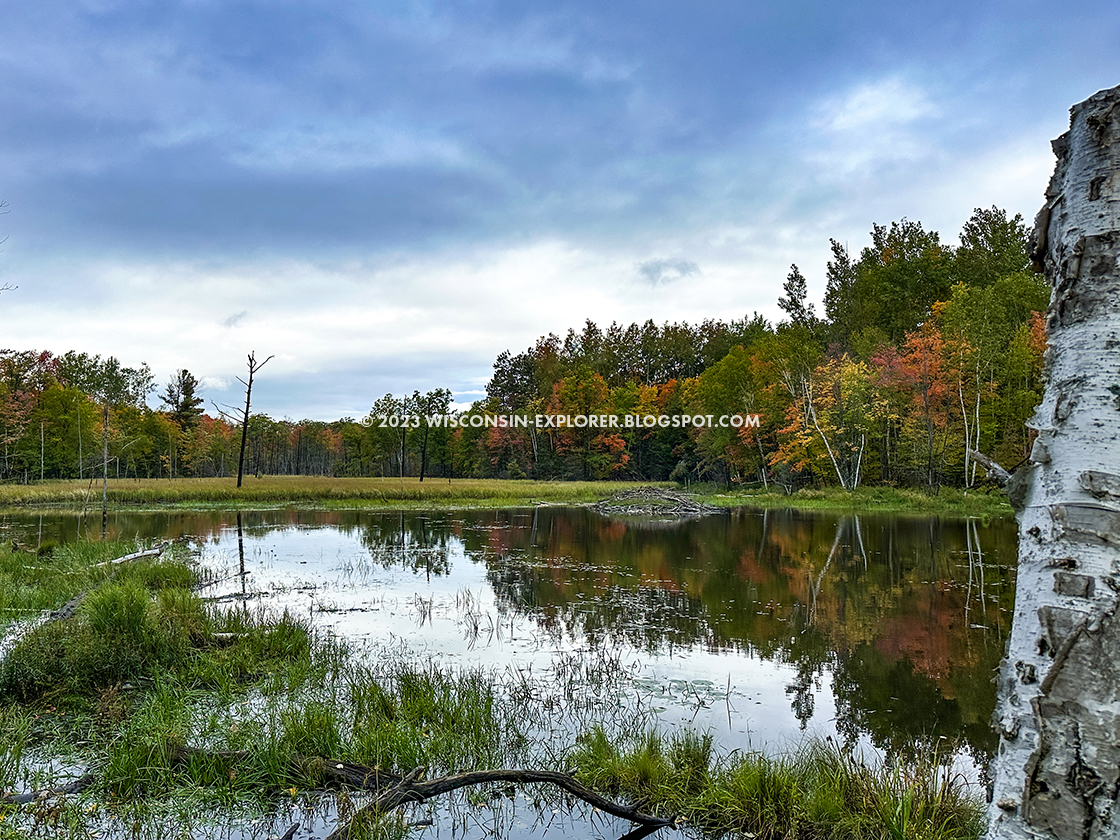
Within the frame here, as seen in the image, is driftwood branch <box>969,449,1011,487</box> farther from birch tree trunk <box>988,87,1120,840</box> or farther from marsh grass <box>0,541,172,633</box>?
marsh grass <box>0,541,172,633</box>

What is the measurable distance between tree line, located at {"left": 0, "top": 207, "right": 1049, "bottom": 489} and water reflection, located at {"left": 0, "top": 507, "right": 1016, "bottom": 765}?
17.3 ft

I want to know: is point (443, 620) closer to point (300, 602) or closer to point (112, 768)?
point (300, 602)

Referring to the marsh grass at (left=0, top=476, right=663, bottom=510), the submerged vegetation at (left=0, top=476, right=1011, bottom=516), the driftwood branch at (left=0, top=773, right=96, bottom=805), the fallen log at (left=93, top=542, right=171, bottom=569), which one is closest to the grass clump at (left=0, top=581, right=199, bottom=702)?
the driftwood branch at (left=0, top=773, right=96, bottom=805)

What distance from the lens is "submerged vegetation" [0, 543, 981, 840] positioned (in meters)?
4.10

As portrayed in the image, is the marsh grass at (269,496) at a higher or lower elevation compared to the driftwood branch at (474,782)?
lower

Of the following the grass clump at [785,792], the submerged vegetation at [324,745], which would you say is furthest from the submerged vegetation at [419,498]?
the grass clump at [785,792]

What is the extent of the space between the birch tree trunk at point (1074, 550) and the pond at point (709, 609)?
4.24 m

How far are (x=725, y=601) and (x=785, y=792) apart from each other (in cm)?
802

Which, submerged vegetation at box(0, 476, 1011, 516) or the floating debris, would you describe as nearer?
submerged vegetation at box(0, 476, 1011, 516)

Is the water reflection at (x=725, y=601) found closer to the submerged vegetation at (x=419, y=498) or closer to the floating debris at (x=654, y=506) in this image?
the submerged vegetation at (x=419, y=498)

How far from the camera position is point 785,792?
4312mm

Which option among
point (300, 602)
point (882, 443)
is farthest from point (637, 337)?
point (300, 602)

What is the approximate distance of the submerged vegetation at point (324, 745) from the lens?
4.10 m

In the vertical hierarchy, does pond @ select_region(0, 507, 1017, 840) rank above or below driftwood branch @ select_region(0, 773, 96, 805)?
below
